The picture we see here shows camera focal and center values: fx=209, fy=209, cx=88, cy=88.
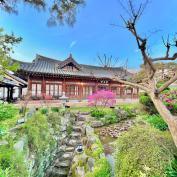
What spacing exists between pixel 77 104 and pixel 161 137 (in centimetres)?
1792

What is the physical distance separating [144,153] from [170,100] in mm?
5970

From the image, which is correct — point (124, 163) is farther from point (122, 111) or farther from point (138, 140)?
point (122, 111)

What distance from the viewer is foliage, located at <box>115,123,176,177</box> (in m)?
4.29

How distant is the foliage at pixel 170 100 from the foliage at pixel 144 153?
473cm

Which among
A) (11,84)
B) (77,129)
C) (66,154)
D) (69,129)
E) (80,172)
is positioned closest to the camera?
(80,172)

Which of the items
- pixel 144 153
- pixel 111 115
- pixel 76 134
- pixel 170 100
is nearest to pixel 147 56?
pixel 144 153

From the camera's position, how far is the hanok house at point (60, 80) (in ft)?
79.5

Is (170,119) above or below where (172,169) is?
above

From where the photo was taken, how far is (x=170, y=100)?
983cm

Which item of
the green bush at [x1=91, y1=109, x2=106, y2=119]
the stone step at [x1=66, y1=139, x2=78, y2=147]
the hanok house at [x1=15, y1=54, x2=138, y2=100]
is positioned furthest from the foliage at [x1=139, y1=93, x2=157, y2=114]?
the hanok house at [x1=15, y1=54, x2=138, y2=100]

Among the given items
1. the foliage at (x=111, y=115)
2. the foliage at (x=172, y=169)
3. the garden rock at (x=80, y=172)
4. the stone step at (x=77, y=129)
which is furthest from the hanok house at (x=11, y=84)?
the foliage at (x=111, y=115)

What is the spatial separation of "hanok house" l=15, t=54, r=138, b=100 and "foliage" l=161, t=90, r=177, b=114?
12770mm

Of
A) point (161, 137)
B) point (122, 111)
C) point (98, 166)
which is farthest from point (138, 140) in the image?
point (122, 111)

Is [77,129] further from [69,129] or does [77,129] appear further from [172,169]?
[172,169]
